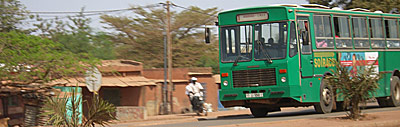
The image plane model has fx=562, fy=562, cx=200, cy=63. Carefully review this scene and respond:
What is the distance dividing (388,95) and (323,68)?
4175mm

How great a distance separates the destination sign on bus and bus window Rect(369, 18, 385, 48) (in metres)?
5.06

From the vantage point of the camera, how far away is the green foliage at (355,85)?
44.2 feet

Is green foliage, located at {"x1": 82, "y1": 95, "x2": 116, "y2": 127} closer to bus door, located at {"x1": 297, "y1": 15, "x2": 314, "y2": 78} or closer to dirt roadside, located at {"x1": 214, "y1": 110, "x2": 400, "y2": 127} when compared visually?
dirt roadside, located at {"x1": 214, "y1": 110, "x2": 400, "y2": 127}

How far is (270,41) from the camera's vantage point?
15.8m

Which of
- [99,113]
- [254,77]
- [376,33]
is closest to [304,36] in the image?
[254,77]

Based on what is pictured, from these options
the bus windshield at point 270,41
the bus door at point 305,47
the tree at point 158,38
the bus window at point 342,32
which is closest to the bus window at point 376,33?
the bus window at point 342,32

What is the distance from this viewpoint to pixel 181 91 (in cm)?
3009

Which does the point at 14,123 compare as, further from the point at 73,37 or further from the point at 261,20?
the point at 73,37

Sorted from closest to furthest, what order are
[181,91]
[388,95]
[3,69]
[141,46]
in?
[3,69] → [388,95] → [181,91] → [141,46]

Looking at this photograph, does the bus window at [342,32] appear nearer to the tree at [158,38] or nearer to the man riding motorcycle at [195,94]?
the man riding motorcycle at [195,94]

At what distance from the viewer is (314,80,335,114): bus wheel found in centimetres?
1667

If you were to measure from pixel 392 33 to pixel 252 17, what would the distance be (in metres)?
6.77

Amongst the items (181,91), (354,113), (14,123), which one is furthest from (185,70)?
(354,113)

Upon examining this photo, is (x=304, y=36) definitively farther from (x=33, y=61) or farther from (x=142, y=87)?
(x=142, y=87)
